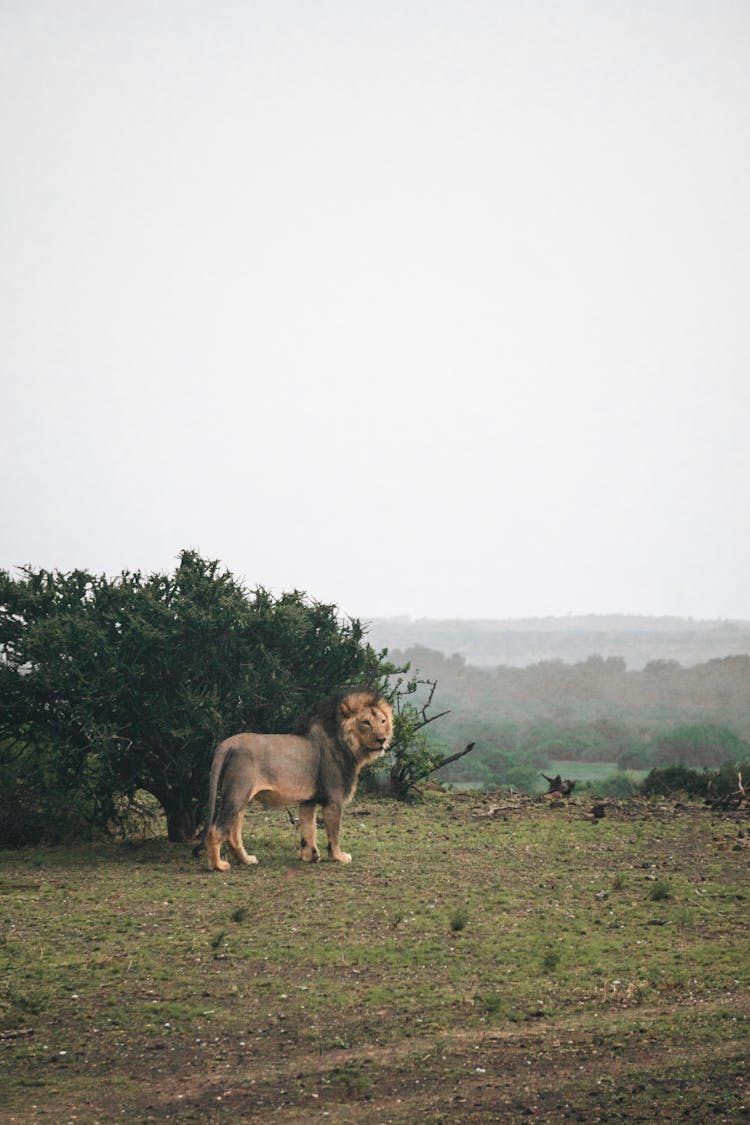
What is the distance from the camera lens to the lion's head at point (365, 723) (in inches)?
607

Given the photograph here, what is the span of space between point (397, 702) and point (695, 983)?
12683 mm

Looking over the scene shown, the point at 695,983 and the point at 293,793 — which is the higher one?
the point at 293,793

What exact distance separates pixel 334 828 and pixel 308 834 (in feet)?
1.29

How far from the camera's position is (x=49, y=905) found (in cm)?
1372

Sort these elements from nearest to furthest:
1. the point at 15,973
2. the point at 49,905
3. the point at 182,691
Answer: the point at 15,973, the point at 49,905, the point at 182,691

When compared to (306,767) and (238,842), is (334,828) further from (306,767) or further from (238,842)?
(238,842)

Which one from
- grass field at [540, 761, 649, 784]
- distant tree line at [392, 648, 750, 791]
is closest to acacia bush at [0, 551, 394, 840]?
distant tree line at [392, 648, 750, 791]

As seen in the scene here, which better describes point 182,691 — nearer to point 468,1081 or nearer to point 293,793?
point 293,793

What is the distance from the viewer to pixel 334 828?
1587cm

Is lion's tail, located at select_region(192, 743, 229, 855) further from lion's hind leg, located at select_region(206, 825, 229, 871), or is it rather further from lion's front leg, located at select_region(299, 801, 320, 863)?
lion's front leg, located at select_region(299, 801, 320, 863)

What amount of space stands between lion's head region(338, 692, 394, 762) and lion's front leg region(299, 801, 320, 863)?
1120mm

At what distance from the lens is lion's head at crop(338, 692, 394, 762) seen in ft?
50.6

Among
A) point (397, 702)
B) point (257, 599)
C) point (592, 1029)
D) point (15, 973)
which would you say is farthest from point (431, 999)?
point (397, 702)

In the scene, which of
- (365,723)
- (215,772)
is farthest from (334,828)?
(215,772)
